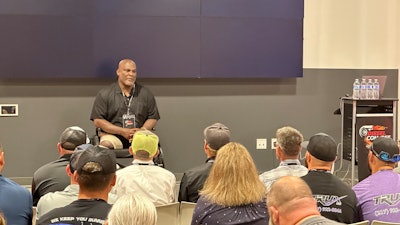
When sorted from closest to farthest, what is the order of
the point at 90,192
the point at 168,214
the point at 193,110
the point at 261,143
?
the point at 90,192 < the point at 168,214 < the point at 193,110 < the point at 261,143

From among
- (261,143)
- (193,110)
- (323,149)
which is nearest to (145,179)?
(323,149)

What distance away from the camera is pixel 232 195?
2.75 meters

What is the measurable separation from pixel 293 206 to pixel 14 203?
5.17 feet

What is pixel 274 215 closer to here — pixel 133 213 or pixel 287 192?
pixel 287 192

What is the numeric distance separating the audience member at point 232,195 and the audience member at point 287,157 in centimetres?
75

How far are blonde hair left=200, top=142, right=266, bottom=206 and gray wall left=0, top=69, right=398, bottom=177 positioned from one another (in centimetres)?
371

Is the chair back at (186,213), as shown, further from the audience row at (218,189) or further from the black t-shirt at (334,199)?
the black t-shirt at (334,199)

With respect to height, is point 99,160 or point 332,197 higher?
point 99,160

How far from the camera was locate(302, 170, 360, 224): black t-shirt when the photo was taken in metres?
3.03

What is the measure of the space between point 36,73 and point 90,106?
73 centimetres

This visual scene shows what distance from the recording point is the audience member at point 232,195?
2.69 metres

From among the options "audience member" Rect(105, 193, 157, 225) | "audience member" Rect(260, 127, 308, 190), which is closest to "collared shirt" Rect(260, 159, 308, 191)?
"audience member" Rect(260, 127, 308, 190)

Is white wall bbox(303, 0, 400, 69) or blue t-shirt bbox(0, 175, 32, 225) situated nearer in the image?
blue t-shirt bbox(0, 175, 32, 225)

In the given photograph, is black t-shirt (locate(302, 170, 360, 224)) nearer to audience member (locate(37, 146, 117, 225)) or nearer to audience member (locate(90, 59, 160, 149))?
audience member (locate(37, 146, 117, 225))
